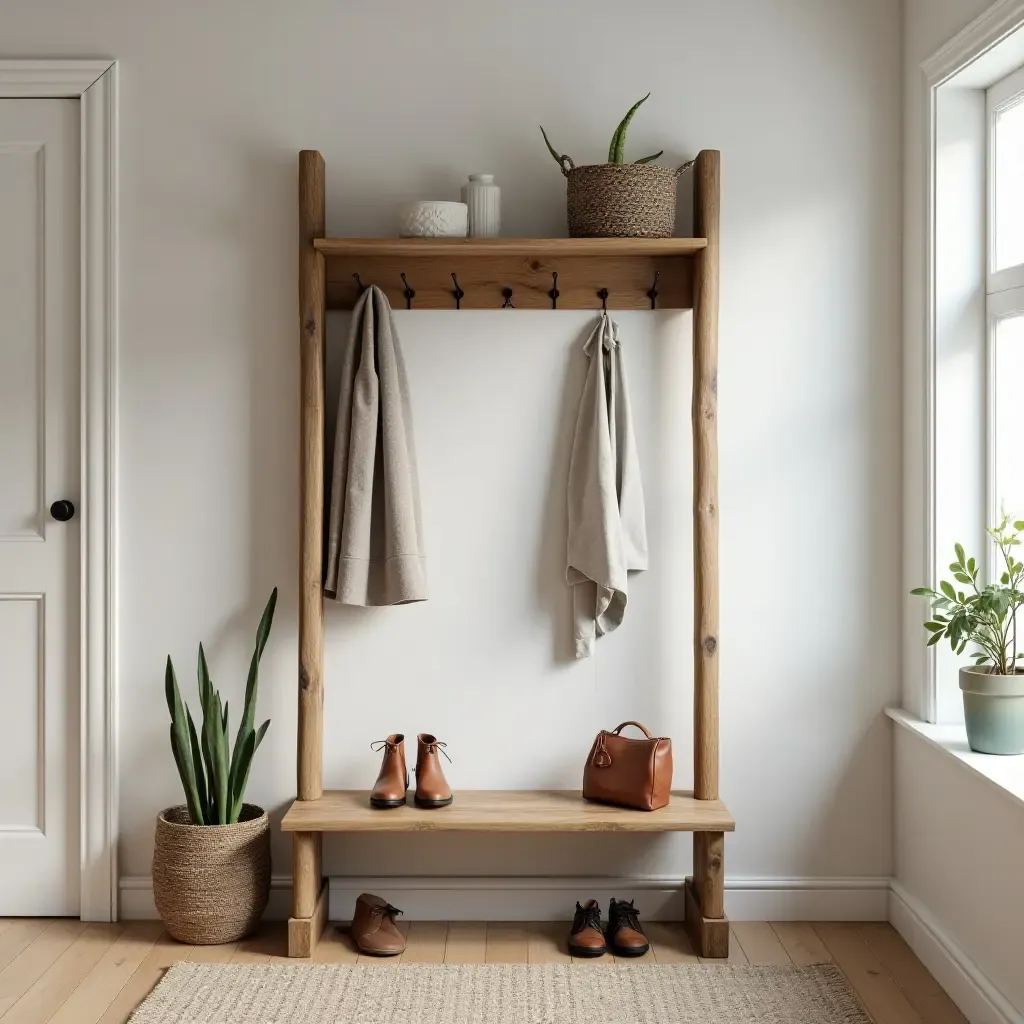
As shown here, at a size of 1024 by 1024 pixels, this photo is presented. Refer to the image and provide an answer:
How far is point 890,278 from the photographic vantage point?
2.83m

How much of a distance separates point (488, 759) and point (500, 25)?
1.85 metres

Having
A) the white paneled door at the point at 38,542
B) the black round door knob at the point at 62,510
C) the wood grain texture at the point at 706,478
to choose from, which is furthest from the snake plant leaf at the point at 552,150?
the black round door knob at the point at 62,510

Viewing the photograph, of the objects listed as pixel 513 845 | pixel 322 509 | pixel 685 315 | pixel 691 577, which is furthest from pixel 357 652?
pixel 685 315

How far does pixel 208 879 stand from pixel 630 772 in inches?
40.3

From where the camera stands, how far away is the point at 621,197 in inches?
103

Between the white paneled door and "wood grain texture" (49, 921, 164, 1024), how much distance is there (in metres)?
0.22

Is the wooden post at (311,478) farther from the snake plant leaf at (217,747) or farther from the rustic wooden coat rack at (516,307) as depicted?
the snake plant leaf at (217,747)

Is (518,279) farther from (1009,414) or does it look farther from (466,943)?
(466,943)

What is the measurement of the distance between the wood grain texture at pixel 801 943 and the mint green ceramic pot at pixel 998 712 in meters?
0.63

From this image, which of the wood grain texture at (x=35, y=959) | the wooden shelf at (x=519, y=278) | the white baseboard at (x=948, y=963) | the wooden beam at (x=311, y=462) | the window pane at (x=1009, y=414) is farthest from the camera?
the wooden shelf at (x=519, y=278)

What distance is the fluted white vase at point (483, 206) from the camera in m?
2.69

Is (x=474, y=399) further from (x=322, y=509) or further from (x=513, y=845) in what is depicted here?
(x=513, y=845)

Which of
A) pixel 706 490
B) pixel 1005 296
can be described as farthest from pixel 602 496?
pixel 1005 296

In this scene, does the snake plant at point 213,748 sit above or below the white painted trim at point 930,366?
below
